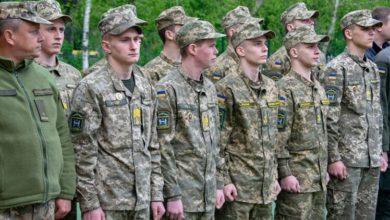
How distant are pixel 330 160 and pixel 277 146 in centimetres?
77

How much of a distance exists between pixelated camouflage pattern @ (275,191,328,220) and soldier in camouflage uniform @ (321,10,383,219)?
0.38 metres

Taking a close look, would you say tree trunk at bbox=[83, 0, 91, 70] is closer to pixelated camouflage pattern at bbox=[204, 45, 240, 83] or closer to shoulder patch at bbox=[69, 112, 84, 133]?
pixelated camouflage pattern at bbox=[204, 45, 240, 83]

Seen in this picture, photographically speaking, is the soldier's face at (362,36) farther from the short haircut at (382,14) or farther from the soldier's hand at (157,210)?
the soldier's hand at (157,210)

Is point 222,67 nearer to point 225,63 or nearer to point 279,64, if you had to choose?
point 225,63

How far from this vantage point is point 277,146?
675 cm

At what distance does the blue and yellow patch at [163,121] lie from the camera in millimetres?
5765

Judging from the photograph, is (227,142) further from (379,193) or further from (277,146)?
(379,193)

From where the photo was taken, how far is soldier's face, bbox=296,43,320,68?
7047mm

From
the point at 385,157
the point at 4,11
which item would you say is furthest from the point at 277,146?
the point at 4,11

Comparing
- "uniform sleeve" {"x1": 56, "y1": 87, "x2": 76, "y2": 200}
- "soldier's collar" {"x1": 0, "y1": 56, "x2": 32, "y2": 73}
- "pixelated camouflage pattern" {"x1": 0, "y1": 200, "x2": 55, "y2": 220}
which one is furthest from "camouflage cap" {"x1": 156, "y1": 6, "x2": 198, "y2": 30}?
"pixelated camouflage pattern" {"x1": 0, "y1": 200, "x2": 55, "y2": 220}

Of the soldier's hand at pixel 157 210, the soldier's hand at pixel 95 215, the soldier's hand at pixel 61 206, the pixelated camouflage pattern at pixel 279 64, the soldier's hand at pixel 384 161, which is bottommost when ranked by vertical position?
the soldier's hand at pixel 384 161

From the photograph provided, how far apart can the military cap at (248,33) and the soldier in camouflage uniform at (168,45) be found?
1.11 metres

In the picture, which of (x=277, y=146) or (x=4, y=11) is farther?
(x=277, y=146)

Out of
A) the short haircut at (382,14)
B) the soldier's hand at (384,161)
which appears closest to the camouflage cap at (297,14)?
the short haircut at (382,14)
